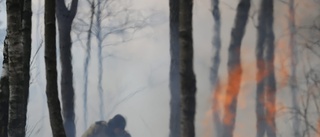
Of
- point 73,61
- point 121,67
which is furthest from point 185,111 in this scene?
point 73,61

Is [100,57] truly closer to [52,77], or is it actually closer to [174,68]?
[174,68]

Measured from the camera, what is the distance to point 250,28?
7.89 m

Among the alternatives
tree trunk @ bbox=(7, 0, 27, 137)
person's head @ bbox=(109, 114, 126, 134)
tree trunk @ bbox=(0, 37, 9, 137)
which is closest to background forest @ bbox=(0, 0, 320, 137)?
person's head @ bbox=(109, 114, 126, 134)

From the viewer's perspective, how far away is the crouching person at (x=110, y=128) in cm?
786

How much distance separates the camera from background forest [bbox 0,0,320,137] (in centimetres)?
759

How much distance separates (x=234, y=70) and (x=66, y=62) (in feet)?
10.5

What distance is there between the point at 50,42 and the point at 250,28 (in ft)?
15.3

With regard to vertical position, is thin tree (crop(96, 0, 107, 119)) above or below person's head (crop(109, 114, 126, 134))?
above

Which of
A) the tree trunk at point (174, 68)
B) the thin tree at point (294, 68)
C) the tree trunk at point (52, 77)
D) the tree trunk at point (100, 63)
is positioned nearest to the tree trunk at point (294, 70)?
the thin tree at point (294, 68)

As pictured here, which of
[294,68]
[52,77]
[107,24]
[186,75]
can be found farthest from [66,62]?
[52,77]

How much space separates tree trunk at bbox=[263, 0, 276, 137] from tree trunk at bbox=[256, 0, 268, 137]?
2.6 inches

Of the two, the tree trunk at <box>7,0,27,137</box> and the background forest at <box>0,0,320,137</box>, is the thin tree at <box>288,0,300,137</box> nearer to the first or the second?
the background forest at <box>0,0,320,137</box>

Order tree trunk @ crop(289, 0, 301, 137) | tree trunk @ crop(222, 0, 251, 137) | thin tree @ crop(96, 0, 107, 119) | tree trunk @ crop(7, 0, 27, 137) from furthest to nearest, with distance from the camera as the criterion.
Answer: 1. thin tree @ crop(96, 0, 107, 119)
2. tree trunk @ crop(222, 0, 251, 137)
3. tree trunk @ crop(289, 0, 301, 137)
4. tree trunk @ crop(7, 0, 27, 137)

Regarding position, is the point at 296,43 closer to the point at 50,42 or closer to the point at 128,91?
the point at 128,91
